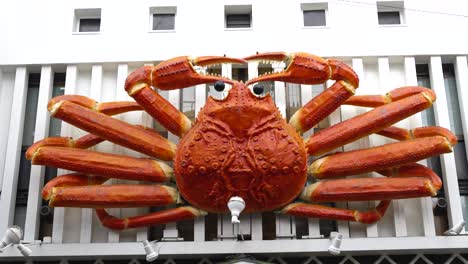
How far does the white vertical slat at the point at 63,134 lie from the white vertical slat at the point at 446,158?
6.58m

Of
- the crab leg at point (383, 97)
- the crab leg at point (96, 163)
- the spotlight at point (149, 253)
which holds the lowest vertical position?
the spotlight at point (149, 253)

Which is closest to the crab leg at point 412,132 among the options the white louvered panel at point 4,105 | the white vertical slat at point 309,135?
the white vertical slat at point 309,135

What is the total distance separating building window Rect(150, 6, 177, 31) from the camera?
14.1 m

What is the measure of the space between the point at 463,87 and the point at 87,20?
723 centimetres

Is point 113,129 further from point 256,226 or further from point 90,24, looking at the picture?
point 90,24

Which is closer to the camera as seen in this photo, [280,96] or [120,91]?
[280,96]

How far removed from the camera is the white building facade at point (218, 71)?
41.0 ft

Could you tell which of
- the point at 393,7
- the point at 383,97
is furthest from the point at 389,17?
the point at 383,97

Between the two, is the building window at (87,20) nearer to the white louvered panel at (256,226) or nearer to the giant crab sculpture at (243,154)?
the giant crab sculpture at (243,154)

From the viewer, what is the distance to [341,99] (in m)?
12.0

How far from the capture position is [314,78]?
471 inches

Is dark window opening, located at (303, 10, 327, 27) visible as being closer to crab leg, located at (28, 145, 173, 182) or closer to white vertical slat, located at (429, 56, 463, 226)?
white vertical slat, located at (429, 56, 463, 226)

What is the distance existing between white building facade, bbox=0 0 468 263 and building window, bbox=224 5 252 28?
2 cm

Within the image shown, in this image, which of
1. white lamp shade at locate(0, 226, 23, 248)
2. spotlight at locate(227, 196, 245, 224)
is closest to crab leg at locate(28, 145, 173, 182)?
white lamp shade at locate(0, 226, 23, 248)
